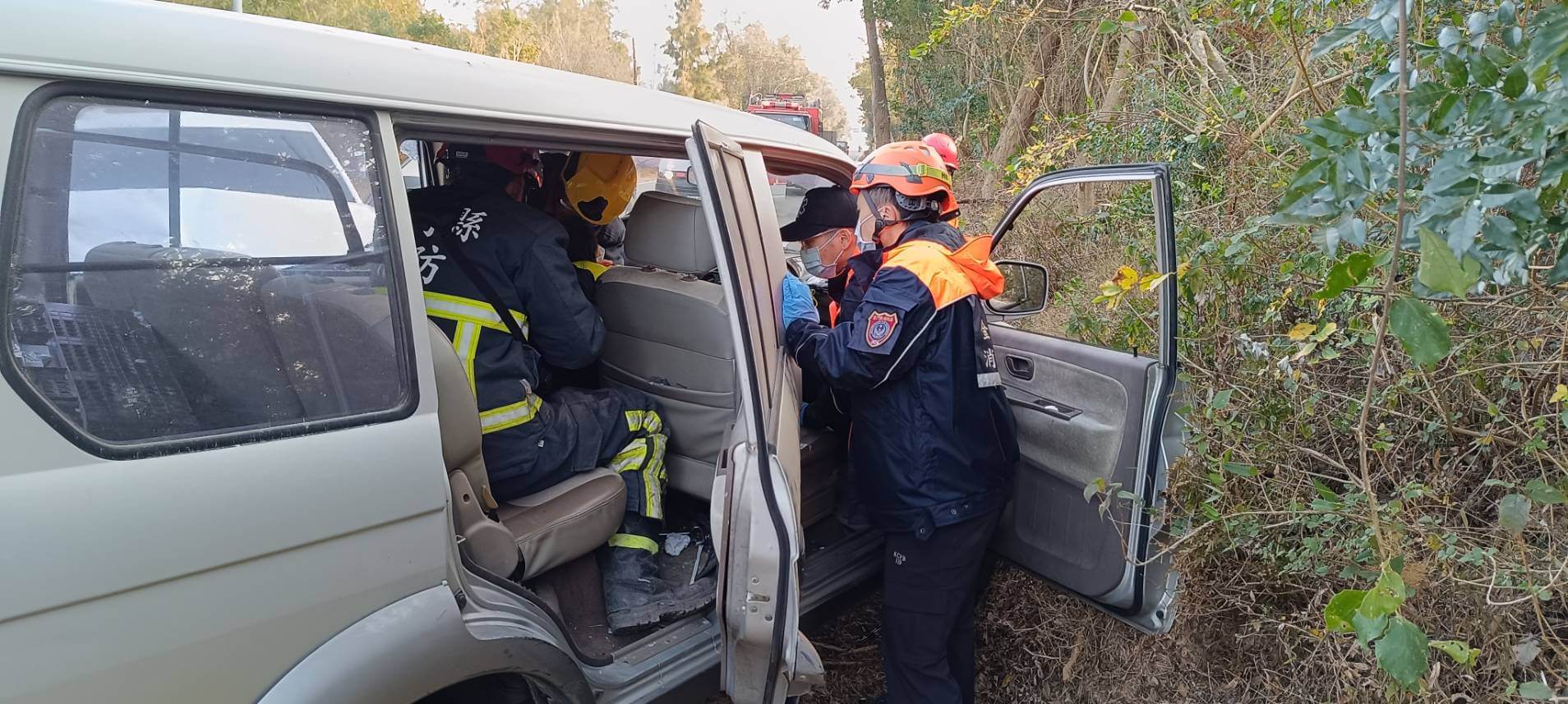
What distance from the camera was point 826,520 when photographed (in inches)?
126

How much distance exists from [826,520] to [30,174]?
2538 millimetres

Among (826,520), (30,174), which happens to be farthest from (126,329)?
(826,520)

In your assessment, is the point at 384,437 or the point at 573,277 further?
the point at 573,277

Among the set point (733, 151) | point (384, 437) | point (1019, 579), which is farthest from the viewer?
point (1019, 579)

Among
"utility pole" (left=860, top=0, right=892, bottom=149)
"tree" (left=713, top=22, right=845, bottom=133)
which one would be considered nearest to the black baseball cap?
"utility pole" (left=860, top=0, right=892, bottom=149)

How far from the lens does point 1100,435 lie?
2.50m

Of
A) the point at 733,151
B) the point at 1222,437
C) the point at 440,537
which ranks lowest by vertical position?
the point at 440,537

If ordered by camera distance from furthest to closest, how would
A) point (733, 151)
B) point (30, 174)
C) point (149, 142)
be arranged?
point (733, 151) → point (149, 142) → point (30, 174)

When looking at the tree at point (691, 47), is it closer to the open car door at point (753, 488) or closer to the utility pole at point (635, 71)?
the utility pole at point (635, 71)

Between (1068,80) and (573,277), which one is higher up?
Answer: (1068,80)

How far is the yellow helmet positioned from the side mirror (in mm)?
1469

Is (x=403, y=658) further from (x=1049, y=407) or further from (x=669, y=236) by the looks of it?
(x=1049, y=407)

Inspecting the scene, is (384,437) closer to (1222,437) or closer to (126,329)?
(126,329)

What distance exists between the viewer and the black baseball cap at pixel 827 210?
3402 millimetres
